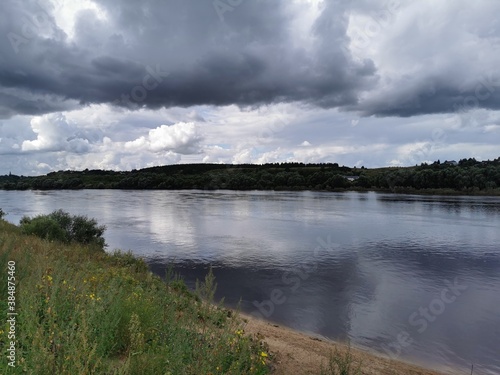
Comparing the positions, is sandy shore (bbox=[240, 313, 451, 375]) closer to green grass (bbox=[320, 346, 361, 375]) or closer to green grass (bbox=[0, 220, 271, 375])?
green grass (bbox=[320, 346, 361, 375])

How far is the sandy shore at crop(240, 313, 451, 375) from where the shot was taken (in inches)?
364

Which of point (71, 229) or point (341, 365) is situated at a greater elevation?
point (71, 229)

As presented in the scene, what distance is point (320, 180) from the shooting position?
140 metres

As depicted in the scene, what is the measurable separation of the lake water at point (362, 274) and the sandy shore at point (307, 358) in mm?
1695

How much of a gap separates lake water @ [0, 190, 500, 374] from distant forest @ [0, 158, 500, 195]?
196 ft

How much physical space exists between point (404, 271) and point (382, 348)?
46.0 ft

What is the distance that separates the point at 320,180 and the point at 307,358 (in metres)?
132

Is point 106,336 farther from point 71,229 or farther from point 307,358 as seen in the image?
point 71,229

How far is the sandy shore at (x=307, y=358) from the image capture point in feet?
30.3

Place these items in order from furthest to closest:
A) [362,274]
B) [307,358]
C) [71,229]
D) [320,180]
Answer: [320,180] < [71,229] < [362,274] < [307,358]

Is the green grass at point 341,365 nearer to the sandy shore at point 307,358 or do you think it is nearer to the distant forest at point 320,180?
the sandy shore at point 307,358

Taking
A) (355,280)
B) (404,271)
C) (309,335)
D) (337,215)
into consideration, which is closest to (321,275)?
(355,280)

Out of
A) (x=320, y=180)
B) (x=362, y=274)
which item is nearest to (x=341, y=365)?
(x=362, y=274)

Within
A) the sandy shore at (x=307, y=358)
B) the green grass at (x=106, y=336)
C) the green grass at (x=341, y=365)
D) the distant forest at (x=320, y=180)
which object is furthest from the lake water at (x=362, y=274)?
the distant forest at (x=320, y=180)
